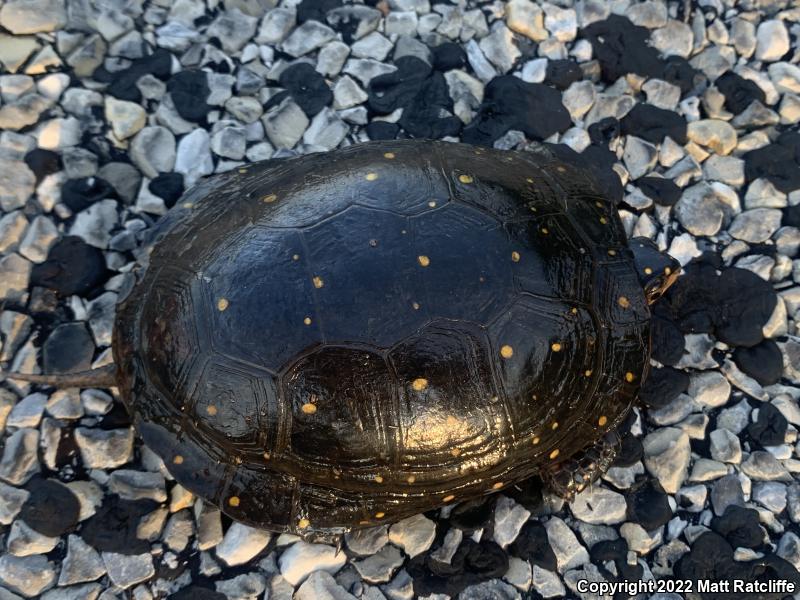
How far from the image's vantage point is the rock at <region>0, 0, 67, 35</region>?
279cm

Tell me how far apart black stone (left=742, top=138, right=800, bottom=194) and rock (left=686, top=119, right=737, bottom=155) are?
3.7 inches

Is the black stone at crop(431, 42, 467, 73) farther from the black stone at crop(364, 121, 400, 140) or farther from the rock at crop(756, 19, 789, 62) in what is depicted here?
→ the rock at crop(756, 19, 789, 62)

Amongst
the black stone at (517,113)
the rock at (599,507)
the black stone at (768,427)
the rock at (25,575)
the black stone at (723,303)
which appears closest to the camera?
the rock at (25,575)

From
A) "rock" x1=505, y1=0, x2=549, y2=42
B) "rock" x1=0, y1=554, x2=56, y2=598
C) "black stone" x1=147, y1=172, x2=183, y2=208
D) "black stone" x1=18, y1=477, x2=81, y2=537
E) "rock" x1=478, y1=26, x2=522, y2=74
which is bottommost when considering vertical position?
"rock" x1=0, y1=554, x2=56, y2=598

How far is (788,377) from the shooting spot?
8.36 ft

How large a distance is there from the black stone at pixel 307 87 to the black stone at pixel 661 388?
1747mm

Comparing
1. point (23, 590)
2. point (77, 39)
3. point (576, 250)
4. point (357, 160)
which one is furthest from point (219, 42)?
point (23, 590)

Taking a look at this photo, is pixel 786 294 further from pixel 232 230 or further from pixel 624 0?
pixel 232 230

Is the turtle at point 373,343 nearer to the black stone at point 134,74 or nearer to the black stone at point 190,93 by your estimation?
the black stone at point 190,93

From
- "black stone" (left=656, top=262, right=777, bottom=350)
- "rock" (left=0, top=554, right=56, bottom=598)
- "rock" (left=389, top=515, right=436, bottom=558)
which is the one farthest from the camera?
"black stone" (left=656, top=262, right=777, bottom=350)

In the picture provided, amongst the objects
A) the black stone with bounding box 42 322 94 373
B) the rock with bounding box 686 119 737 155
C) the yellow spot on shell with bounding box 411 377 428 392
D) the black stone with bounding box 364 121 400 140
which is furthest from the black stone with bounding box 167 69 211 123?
the rock with bounding box 686 119 737 155

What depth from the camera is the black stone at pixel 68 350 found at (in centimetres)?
235

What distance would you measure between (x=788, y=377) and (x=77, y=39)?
127 inches

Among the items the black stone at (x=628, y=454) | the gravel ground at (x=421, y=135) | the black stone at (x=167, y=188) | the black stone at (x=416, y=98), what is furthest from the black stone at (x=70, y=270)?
the black stone at (x=628, y=454)
